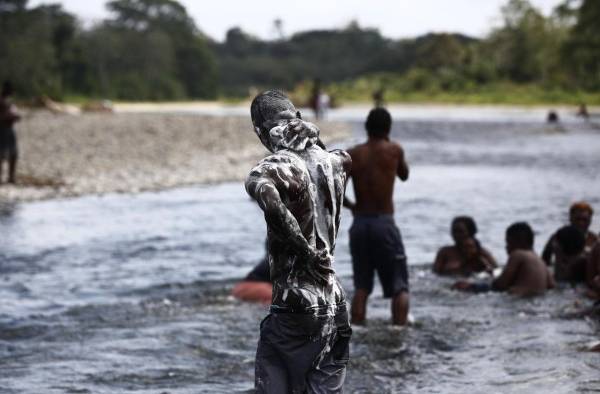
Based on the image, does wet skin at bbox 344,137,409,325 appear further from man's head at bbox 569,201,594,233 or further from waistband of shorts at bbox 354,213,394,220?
man's head at bbox 569,201,594,233

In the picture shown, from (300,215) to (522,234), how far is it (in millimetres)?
5946

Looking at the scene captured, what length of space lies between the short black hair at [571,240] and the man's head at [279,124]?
20.0 feet

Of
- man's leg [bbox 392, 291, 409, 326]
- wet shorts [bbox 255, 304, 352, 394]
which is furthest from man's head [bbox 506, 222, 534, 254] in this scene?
wet shorts [bbox 255, 304, 352, 394]

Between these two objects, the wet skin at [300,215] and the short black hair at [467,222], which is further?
the short black hair at [467,222]

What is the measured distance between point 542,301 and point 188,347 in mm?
Answer: 3451

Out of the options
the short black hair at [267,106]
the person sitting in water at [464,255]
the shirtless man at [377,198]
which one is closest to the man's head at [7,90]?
the person sitting in water at [464,255]

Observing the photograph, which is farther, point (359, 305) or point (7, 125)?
point (7, 125)

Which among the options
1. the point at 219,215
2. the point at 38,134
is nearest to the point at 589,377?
the point at 219,215

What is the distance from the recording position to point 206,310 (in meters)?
9.57

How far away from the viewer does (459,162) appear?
28.4 meters

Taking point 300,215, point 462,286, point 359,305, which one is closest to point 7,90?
point 462,286

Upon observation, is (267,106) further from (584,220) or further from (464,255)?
(464,255)

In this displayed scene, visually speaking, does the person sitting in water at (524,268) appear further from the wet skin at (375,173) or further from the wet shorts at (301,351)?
the wet shorts at (301,351)

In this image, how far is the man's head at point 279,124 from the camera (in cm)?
402
